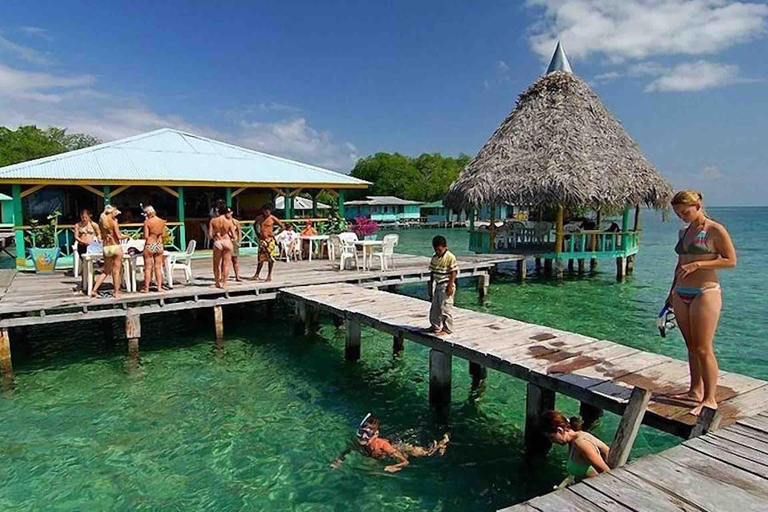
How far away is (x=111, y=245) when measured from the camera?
336 inches

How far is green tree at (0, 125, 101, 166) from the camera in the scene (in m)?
41.2

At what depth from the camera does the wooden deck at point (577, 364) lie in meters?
4.19

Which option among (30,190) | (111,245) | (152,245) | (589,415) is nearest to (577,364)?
(589,415)

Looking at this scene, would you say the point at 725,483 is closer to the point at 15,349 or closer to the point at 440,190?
the point at 15,349

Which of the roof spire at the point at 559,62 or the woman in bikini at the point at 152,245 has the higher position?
the roof spire at the point at 559,62

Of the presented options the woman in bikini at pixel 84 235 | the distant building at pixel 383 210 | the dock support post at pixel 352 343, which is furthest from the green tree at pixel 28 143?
the dock support post at pixel 352 343

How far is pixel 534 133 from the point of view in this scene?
17.4 metres

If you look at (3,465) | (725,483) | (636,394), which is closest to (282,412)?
(3,465)

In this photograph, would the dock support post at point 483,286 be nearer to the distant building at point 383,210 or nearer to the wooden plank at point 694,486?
the wooden plank at point 694,486

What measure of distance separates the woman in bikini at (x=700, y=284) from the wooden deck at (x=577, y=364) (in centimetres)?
28

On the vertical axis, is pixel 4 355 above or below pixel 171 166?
below

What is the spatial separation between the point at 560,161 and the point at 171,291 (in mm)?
12119

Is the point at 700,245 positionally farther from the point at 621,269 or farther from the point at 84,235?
the point at 621,269

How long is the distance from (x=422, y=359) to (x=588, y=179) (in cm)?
951
